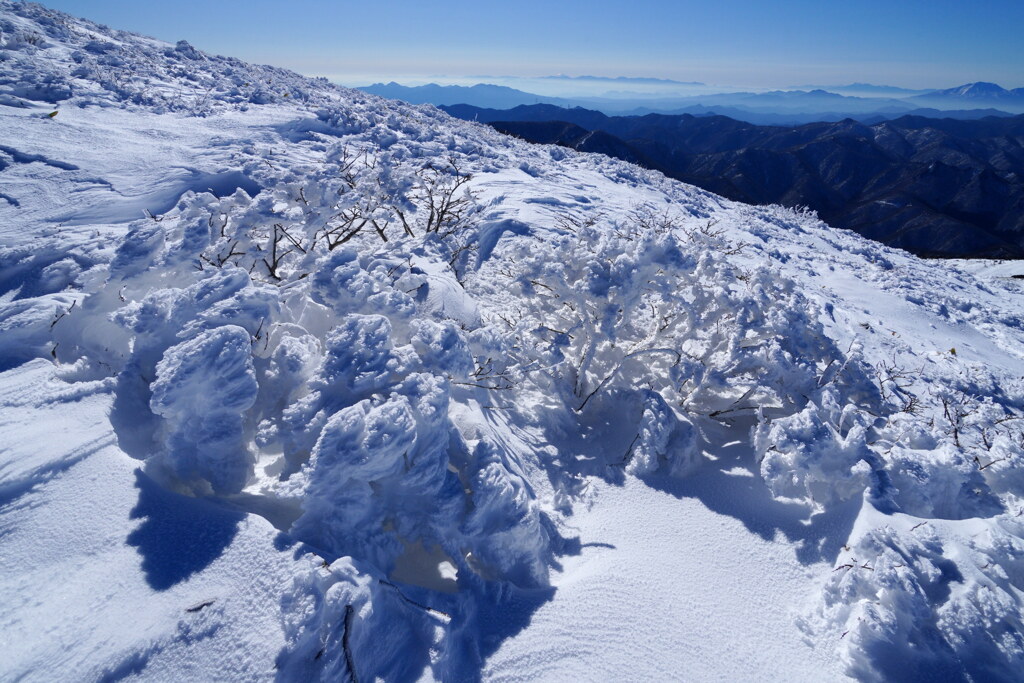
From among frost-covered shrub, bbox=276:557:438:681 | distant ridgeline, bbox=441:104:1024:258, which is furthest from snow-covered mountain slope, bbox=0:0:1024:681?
distant ridgeline, bbox=441:104:1024:258

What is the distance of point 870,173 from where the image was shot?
70562 mm

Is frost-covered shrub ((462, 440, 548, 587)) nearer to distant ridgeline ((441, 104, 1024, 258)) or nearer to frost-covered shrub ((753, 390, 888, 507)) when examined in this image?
frost-covered shrub ((753, 390, 888, 507))

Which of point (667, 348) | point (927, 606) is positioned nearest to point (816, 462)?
point (927, 606)

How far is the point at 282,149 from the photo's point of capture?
28.3ft

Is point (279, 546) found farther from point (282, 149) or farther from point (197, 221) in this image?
point (282, 149)

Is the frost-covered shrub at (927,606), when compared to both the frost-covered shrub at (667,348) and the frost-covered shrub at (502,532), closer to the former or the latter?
the frost-covered shrub at (667,348)

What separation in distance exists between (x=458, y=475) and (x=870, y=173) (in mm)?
88459

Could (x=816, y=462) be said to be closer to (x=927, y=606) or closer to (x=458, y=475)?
(x=927, y=606)

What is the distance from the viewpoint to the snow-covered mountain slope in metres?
1.94

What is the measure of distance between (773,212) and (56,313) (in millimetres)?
16168

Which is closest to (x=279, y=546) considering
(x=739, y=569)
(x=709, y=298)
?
(x=739, y=569)

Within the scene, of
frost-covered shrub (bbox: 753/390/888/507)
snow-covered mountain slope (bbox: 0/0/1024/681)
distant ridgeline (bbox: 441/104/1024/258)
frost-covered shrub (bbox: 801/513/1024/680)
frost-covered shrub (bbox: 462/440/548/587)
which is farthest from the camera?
distant ridgeline (bbox: 441/104/1024/258)

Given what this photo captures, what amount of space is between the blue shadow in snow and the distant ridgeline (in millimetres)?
37623

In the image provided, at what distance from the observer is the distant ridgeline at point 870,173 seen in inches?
1871
